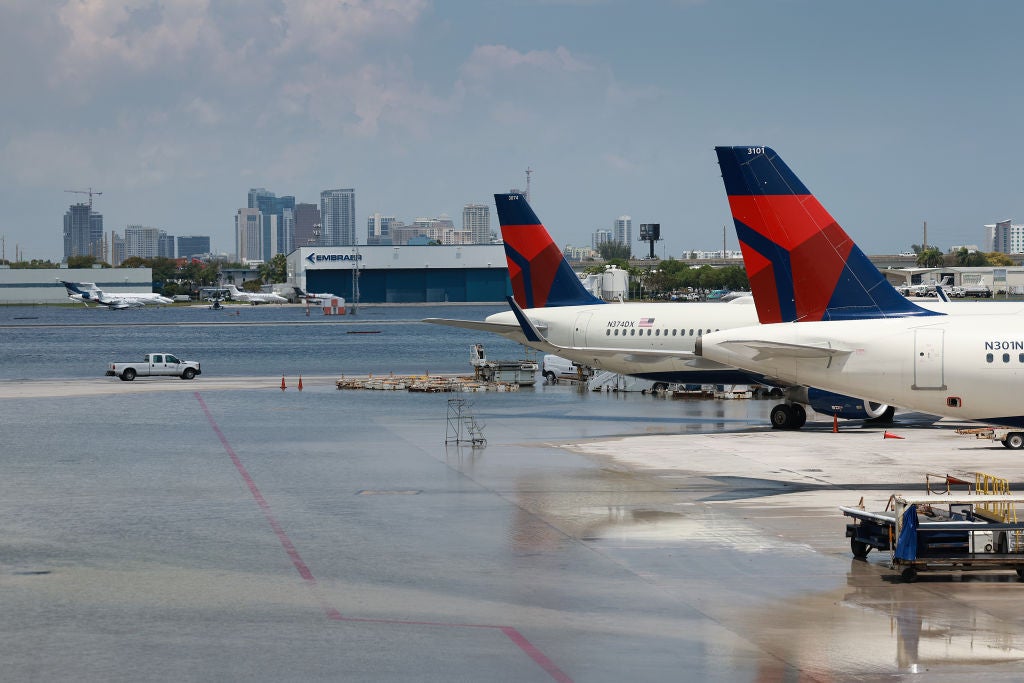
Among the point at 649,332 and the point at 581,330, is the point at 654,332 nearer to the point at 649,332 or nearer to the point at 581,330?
the point at 649,332

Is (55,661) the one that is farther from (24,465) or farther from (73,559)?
(24,465)

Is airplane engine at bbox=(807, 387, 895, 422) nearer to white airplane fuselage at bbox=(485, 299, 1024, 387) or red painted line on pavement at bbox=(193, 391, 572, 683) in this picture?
white airplane fuselage at bbox=(485, 299, 1024, 387)

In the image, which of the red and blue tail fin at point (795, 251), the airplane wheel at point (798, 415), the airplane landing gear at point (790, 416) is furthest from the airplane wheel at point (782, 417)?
the red and blue tail fin at point (795, 251)

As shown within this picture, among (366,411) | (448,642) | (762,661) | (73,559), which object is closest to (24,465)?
(73,559)

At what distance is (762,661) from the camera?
18.4 m

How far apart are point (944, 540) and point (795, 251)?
1232 centimetres

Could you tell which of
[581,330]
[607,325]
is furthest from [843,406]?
[581,330]

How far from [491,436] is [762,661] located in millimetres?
31463

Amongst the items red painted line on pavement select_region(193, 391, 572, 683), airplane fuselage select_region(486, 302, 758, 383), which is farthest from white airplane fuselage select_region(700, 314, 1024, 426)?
airplane fuselage select_region(486, 302, 758, 383)

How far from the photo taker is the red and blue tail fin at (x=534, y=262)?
64250mm

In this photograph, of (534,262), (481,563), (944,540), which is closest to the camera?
(944,540)

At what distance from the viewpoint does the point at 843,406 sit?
49750mm

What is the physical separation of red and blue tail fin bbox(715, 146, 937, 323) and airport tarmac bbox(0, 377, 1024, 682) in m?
5.08

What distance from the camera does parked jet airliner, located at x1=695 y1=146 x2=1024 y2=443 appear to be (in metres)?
32.3
